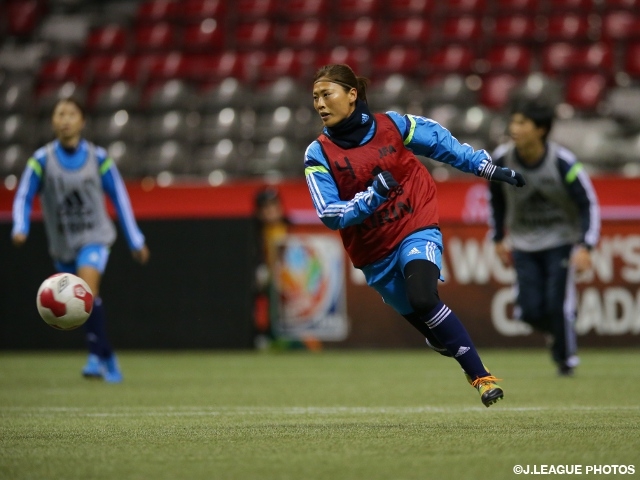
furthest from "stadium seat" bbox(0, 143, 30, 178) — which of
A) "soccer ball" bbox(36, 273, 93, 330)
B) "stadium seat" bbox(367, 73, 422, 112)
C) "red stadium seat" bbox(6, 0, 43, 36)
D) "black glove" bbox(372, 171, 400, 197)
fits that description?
"black glove" bbox(372, 171, 400, 197)

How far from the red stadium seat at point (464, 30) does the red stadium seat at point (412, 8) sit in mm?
519

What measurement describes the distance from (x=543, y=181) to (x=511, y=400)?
2.69 metres

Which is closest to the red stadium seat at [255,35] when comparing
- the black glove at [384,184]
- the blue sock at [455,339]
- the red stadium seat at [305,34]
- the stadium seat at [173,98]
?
the red stadium seat at [305,34]

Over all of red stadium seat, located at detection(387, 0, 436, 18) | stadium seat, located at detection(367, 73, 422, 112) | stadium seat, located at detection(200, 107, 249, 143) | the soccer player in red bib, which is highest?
red stadium seat, located at detection(387, 0, 436, 18)

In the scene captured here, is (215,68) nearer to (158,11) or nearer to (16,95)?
(158,11)

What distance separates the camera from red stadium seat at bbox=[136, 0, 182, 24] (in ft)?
61.7

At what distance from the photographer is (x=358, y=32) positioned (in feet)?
57.5

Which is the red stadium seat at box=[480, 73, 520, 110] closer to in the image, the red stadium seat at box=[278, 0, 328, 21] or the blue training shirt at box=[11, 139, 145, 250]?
the red stadium seat at box=[278, 0, 328, 21]

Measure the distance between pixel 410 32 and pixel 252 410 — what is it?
1128 cm

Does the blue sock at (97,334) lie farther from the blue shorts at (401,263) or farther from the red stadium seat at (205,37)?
the red stadium seat at (205,37)

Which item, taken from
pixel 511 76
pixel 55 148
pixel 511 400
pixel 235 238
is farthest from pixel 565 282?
pixel 511 76

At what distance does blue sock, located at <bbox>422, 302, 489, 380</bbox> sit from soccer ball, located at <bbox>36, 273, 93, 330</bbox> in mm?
2459

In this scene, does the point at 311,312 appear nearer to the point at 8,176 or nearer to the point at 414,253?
the point at 8,176

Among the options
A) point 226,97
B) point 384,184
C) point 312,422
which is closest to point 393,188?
point 384,184
